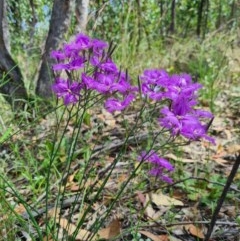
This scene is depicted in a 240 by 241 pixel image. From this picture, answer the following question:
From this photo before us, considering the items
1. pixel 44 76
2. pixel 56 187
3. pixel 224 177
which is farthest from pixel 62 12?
pixel 224 177

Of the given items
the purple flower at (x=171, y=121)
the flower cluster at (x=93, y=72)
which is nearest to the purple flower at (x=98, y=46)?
the flower cluster at (x=93, y=72)

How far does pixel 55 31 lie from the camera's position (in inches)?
122

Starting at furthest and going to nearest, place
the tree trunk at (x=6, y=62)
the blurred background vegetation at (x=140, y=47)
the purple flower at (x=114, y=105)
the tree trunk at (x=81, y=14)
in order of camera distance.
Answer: the blurred background vegetation at (x=140, y=47) < the tree trunk at (x=81, y=14) < the tree trunk at (x=6, y=62) < the purple flower at (x=114, y=105)

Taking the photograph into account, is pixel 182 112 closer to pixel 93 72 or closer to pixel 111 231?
pixel 93 72

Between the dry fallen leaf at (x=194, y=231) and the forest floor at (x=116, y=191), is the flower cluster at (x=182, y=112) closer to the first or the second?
the forest floor at (x=116, y=191)

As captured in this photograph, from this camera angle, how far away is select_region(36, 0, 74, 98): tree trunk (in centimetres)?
304

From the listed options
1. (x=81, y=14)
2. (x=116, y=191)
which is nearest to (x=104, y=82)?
(x=116, y=191)

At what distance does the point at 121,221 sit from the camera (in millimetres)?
1750

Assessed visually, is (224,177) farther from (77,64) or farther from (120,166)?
(77,64)

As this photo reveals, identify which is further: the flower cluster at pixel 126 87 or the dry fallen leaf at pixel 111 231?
the dry fallen leaf at pixel 111 231

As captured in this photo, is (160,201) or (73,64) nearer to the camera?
(73,64)

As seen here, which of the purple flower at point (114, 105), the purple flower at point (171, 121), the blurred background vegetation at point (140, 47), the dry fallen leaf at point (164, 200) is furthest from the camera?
the blurred background vegetation at point (140, 47)

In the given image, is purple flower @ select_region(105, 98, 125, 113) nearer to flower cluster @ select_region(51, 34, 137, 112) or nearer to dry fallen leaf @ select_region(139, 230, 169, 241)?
flower cluster @ select_region(51, 34, 137, 112)

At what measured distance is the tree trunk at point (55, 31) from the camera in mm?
3035
